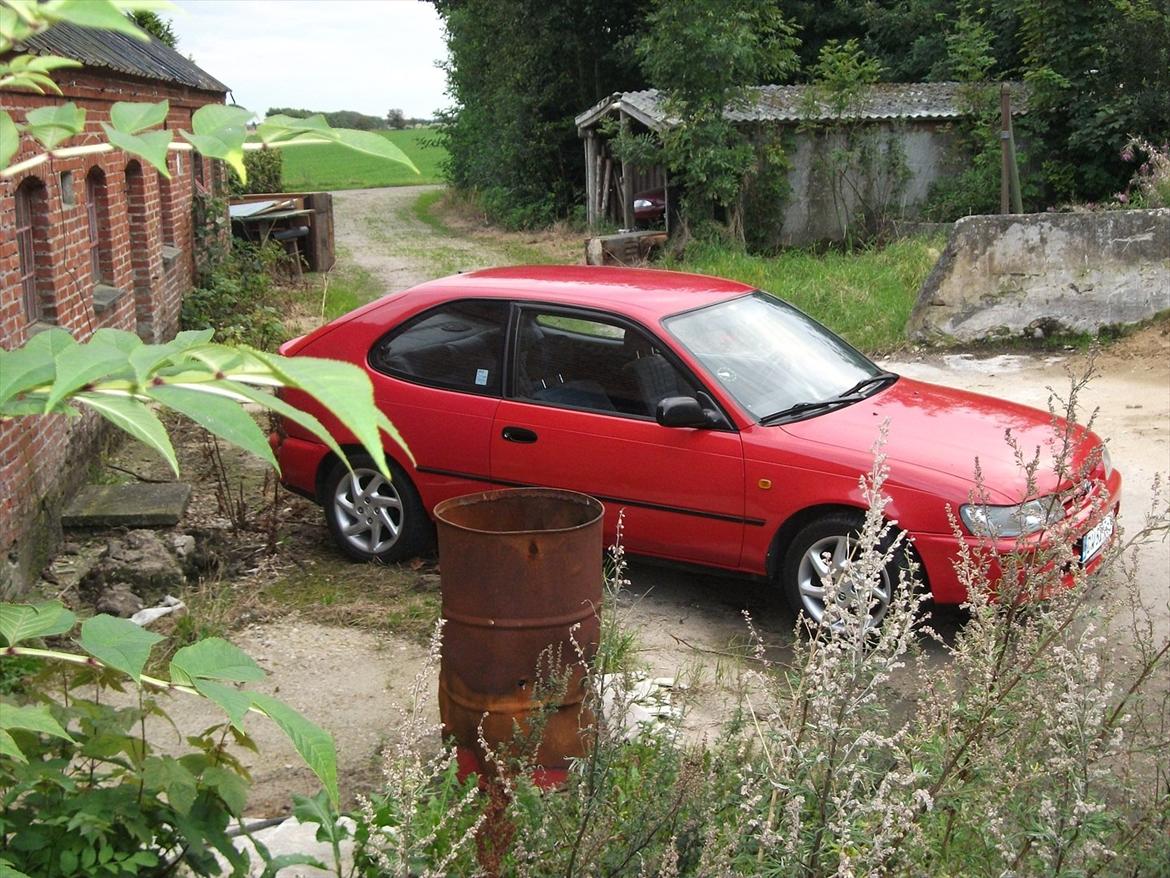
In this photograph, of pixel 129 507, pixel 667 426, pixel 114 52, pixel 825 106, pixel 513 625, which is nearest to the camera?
pixel 513 625

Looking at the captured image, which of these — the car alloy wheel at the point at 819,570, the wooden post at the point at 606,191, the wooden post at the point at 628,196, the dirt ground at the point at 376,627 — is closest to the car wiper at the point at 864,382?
the car alloy wheel at the point at 819,570

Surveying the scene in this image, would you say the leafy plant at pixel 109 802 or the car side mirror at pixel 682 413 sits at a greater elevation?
the car side mirror at pixel 682 413

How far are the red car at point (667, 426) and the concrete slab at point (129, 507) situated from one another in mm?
886

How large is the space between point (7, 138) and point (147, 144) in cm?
16

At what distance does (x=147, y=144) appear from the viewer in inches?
50.4

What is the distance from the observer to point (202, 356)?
1.27 meters

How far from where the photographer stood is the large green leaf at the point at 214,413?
124 centimetres

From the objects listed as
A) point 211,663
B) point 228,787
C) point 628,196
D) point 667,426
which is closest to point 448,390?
point 667,426

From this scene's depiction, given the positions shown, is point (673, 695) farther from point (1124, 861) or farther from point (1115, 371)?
point (1115, 371)

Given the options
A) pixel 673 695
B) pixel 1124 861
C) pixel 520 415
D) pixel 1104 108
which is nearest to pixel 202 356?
pixel 1124 861

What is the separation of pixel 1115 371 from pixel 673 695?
899cm

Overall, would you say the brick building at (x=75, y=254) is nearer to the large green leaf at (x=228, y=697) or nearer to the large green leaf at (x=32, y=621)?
the large green leaf at (x=32, y=621)

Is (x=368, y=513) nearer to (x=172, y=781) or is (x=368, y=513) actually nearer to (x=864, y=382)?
(x=864, y=382)

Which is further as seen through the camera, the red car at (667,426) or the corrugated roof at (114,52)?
the corrugated roof at (114,52)
